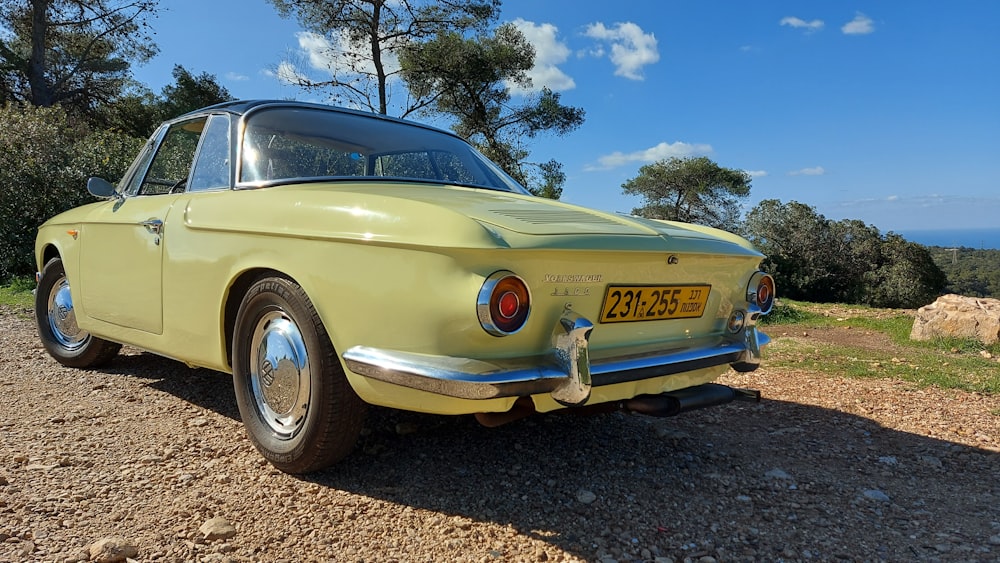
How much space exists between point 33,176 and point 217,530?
10414 millimetres

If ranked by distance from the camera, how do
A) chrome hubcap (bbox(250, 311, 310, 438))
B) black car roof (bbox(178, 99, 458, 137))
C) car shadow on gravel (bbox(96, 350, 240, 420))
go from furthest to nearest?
car shadow on gravel (bbox(96, 350, 240, 420))
black car roof (bbox(178, 99, 458, 137))
chrome hubcap (bbox(250, 311, 310, 438))

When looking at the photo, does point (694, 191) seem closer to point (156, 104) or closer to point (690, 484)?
point (156, 104)

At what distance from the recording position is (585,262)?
2.12m

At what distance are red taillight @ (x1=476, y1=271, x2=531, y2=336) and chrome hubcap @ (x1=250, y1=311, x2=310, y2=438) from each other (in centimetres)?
82

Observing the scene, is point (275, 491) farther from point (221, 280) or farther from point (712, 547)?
point (712, 547)

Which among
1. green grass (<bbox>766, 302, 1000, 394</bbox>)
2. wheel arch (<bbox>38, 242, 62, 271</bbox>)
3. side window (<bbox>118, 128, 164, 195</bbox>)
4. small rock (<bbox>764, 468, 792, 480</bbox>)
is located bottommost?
small rock (<bbox>764, 468, 792, 480</bbox>)

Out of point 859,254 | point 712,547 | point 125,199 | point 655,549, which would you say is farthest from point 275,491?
point 859,254

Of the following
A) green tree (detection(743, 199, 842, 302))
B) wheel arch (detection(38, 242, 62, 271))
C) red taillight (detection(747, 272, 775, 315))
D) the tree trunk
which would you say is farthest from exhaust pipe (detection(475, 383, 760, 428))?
green tree (detection(743, 199, 842, 302))

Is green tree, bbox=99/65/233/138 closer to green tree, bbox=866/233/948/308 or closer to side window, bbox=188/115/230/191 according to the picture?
side window, bbox=188/115/230/191

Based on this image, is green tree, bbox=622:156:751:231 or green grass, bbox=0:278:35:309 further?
green tree, bbox=622:156:751:231

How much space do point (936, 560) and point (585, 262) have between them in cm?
151

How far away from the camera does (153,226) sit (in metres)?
3.07

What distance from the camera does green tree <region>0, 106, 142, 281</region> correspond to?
980 cm

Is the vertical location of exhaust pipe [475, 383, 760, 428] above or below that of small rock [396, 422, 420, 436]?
above
